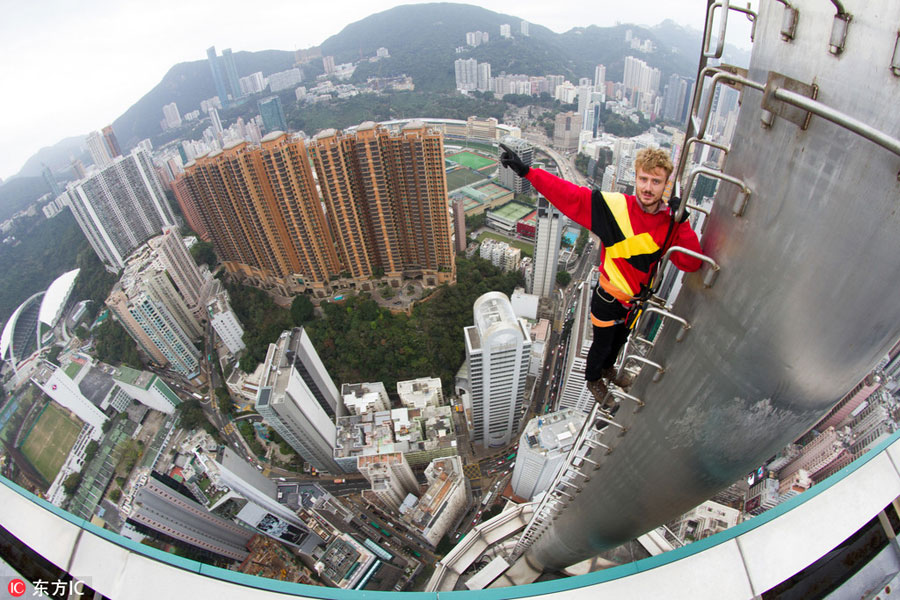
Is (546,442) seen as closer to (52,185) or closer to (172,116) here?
(52,185)

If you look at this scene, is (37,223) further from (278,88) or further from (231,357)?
(278,88)

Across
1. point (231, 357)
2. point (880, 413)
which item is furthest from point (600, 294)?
point (231, 357)

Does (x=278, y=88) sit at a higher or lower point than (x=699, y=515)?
higher

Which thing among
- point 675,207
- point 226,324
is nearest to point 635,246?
point 675,207

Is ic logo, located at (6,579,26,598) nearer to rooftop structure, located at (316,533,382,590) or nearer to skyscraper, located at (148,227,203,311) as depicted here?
rooftop structure, located at (316,533,382,590)

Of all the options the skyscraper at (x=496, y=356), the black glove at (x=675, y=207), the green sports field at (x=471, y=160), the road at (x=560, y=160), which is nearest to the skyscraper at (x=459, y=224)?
the skyscraper at (x=496, y=356)

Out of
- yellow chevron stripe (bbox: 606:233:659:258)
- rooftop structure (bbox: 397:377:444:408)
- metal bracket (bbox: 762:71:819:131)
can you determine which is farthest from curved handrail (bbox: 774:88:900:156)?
rooftop structure (bbox: 397:377:444:408)
